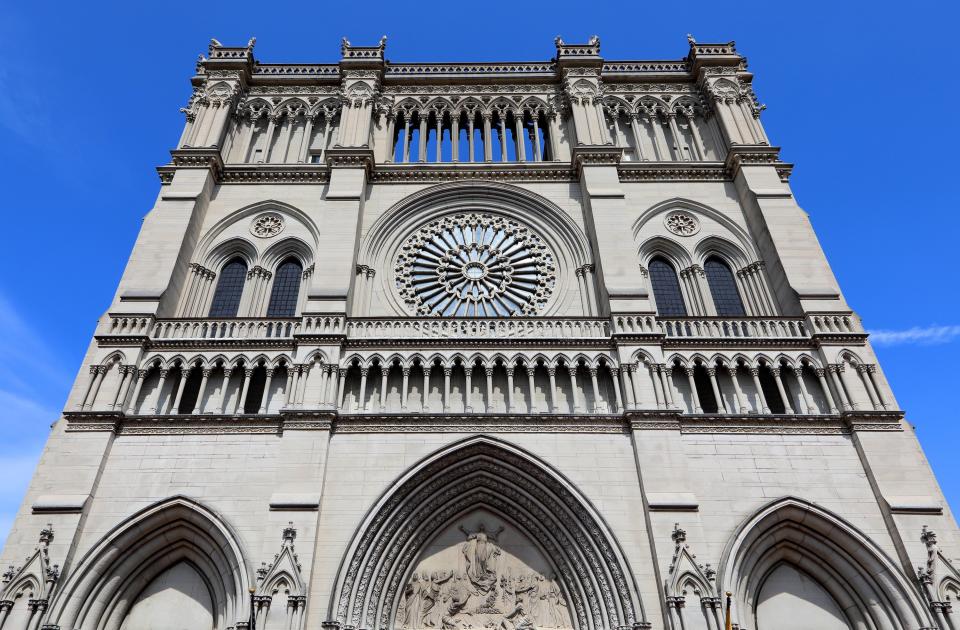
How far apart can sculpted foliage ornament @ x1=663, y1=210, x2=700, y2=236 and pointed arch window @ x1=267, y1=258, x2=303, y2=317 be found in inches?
539

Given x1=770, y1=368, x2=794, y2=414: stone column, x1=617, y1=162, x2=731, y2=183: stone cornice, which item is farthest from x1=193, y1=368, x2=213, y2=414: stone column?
x1=770, y1=368, x2=794, y2=414: stone column

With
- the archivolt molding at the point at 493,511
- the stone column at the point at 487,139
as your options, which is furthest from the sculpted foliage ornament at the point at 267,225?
the archivolt molding at the point at 493,511

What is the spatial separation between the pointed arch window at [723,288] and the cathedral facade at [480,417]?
0.41 feet

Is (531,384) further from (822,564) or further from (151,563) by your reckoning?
(151,563)

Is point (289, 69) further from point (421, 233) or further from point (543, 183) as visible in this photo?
point (543, 183)

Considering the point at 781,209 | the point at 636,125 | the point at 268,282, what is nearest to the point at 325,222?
the point at 268,282

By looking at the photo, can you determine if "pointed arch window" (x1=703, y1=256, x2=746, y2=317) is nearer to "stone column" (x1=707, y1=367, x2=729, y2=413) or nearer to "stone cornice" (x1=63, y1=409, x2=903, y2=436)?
"stone column" (x1=707, y1=367, x2=729, y2=413)

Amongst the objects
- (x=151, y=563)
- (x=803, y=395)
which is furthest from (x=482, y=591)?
(x=803, y=395)

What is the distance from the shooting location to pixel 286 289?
22.1m

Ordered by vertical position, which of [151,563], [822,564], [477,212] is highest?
[477,212]

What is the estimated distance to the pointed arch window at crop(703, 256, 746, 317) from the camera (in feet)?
70.8

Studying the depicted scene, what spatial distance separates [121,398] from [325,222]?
8.42 metres

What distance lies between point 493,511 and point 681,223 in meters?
12.9

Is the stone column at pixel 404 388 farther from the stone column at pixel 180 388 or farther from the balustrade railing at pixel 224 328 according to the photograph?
the stone column at pixel 180 388
